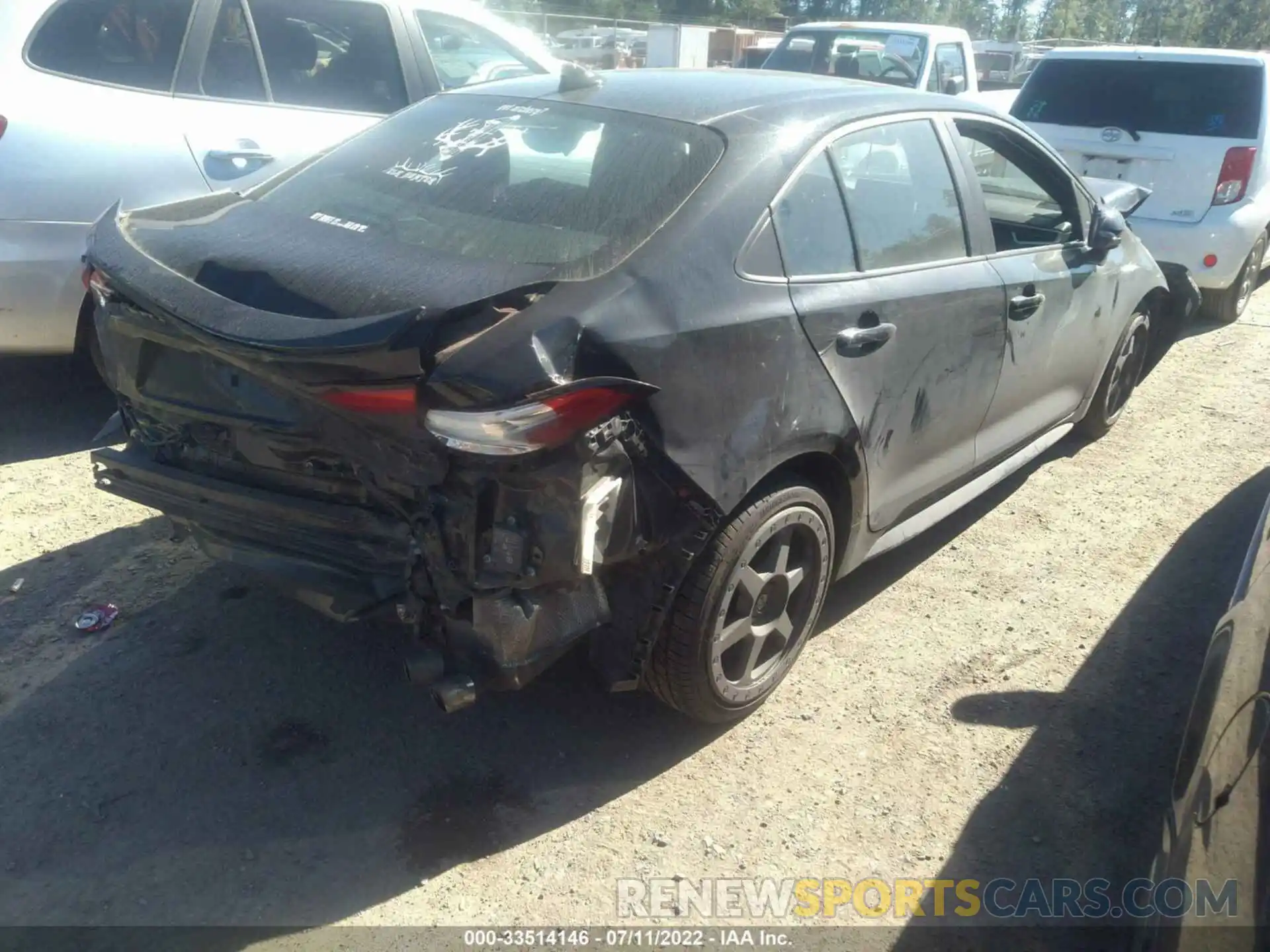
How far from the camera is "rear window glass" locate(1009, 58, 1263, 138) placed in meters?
7.20

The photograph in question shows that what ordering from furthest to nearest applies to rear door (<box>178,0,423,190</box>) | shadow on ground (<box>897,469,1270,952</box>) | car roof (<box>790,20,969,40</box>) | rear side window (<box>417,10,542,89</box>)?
car roof (<box>790,20,969,40</box>) → rear side window (<box>417,10,542,89</box>) → rear door (<box>178,0,423,190</box>) → shadow on ground (<box>897,469,1270,952</box>)

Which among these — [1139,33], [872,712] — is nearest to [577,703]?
[872,712]

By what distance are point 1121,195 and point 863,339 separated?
111 inches

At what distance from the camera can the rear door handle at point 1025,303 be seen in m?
3.86

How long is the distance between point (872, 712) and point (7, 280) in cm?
375

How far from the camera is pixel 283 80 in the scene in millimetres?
5203

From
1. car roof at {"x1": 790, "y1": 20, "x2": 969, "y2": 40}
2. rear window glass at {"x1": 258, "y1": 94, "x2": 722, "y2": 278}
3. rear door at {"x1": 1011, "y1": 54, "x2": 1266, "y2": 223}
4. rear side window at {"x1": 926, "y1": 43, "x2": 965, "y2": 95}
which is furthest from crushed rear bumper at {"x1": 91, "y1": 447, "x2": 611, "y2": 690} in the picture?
car roof at {"x1": 790, "y1": 20, "x2": 969, "y2": 40}

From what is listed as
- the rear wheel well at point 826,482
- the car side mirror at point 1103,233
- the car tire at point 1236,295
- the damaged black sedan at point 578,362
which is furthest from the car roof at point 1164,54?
the rear wheel well at point 826,482

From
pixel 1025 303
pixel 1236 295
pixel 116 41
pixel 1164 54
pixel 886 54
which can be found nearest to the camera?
pixel 1025 303

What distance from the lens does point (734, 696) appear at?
3109 mm

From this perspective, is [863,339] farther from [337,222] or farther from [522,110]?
[337,222]

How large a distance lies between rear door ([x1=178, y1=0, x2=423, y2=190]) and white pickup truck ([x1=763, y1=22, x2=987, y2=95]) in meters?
6.08

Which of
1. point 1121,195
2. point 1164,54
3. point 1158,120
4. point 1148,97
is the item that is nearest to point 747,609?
point 1121,195

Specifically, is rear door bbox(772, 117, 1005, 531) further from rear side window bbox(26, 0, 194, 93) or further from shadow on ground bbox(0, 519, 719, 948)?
rear side window bbox(26, 0, 194, 93)
